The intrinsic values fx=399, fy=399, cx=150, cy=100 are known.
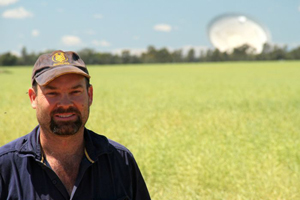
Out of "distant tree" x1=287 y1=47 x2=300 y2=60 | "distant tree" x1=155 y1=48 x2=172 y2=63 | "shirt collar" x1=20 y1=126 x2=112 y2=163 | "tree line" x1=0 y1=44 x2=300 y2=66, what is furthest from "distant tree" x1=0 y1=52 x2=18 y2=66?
"shirt collar" x1=20 y1=126 x2=112 y2=163

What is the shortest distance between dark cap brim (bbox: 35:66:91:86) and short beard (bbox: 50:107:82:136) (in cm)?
19

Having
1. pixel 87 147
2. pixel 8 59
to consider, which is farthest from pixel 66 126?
pixel 8 59

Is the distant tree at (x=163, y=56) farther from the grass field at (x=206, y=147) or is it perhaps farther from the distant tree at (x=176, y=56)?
the grass field at (x=206, y=147)

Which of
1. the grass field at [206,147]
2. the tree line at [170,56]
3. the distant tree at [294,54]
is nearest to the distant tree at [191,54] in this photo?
the tree line at [170,56]

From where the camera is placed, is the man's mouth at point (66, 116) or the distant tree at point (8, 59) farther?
the distant tree at point (8, 59)

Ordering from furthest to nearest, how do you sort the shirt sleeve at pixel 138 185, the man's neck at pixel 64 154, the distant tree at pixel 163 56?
1. the distant tree at pixel 163 56
2. the shirt sleeve at pixel 138 185
3. the man's neck at pixel 64 154

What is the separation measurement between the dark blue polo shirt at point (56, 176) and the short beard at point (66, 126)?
141mm

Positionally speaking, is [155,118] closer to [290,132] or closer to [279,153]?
[290,132]

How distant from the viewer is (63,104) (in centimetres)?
220

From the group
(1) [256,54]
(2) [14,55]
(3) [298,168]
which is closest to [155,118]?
(3) [298,168]

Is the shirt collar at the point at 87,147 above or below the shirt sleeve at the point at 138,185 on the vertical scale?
above

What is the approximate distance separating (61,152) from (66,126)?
191 mm

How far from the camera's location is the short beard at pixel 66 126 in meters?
2.21

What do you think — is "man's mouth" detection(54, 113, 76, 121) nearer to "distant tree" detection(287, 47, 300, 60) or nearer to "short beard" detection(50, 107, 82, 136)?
"short beard" detection(50, 107, 82, 136)
